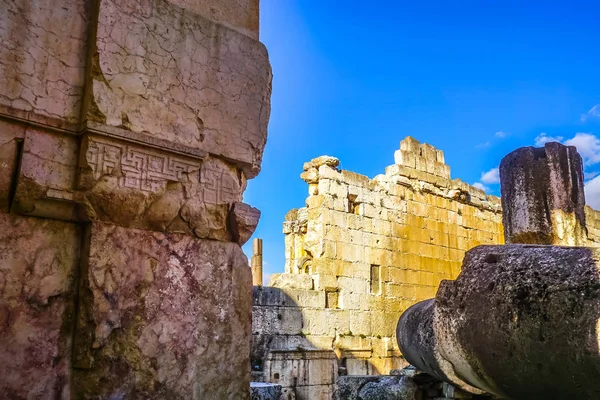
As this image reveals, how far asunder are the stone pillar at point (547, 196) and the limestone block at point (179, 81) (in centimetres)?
378

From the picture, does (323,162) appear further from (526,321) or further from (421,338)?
(526,321)

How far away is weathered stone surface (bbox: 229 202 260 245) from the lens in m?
2.56

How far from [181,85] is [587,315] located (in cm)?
217

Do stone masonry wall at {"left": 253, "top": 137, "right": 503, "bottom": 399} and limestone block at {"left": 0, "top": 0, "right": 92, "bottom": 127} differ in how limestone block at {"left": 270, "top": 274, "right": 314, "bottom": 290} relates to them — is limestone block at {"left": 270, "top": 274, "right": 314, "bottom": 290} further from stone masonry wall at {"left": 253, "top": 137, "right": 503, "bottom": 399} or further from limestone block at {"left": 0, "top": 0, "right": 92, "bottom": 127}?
limestone block at {"left": 0, "top": 0, "right": 92, "bottom": 127}

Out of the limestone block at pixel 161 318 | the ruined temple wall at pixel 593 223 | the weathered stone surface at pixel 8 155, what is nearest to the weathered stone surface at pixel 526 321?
the limestone block at pixel 161 318

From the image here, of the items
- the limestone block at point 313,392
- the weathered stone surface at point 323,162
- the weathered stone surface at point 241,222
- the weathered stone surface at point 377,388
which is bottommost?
the limestone block at point 313,392

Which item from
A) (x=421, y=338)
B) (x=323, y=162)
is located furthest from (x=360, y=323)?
(x=421, y=338)

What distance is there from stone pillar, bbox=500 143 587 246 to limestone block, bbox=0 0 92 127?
4709mm

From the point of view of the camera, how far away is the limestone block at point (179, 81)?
2.24 metres

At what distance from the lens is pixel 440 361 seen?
3.79m

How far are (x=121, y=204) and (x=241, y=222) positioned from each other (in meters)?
0.59

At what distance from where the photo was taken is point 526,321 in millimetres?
2756

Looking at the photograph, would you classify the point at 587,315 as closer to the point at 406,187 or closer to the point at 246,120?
the point at 246,120

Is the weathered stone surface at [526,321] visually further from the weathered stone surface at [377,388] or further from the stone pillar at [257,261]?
the stone pillar at [257,261]
